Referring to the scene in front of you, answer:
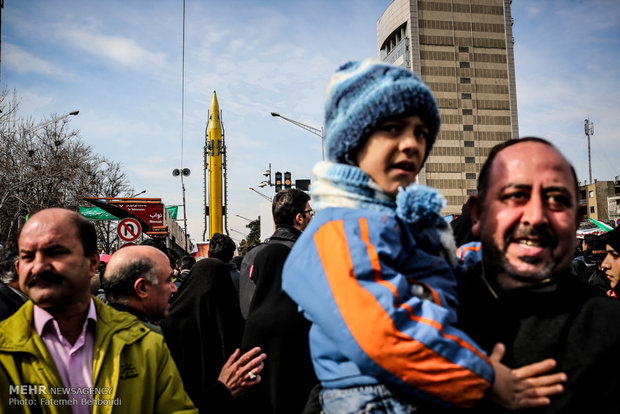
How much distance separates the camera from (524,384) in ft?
5.25

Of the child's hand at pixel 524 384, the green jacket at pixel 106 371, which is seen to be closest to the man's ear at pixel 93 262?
the green jacket at pixel 106 371

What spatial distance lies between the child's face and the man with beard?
0.37m

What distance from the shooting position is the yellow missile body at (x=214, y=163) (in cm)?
3638

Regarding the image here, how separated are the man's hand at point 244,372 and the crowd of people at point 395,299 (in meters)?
0.48

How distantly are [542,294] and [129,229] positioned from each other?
12745 millimetres

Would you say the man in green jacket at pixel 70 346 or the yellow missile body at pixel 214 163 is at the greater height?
the yellow missile body at pixel 214 163

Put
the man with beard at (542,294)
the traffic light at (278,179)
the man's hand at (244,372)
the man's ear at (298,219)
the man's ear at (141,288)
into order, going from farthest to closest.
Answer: the traffic light at (278,179) < the man's ear at (298,219) < the man's ear at (141,288) < the man's hand at (244,372) < the man with beard at (542,294)

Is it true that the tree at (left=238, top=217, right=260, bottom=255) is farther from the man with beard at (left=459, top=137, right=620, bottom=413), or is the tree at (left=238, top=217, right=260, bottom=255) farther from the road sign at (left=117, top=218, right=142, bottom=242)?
the man with beard at (left=459, top=137, right=620, bottom=413)

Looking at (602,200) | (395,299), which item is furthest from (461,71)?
(395,299)

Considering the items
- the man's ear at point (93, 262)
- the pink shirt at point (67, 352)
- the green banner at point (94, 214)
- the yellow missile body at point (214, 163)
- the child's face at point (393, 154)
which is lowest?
the pink shirt at point (67, 352)

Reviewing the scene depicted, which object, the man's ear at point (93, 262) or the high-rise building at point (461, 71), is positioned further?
the high-rise building at point (461, 71)

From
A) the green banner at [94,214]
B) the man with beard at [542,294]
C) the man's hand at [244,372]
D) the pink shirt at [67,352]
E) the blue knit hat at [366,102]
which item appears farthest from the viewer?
the green banner at [94,214]

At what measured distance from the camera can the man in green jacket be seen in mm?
2260

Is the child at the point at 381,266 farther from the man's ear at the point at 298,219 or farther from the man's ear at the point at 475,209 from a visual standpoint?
the man's ear at the point at 298,219
